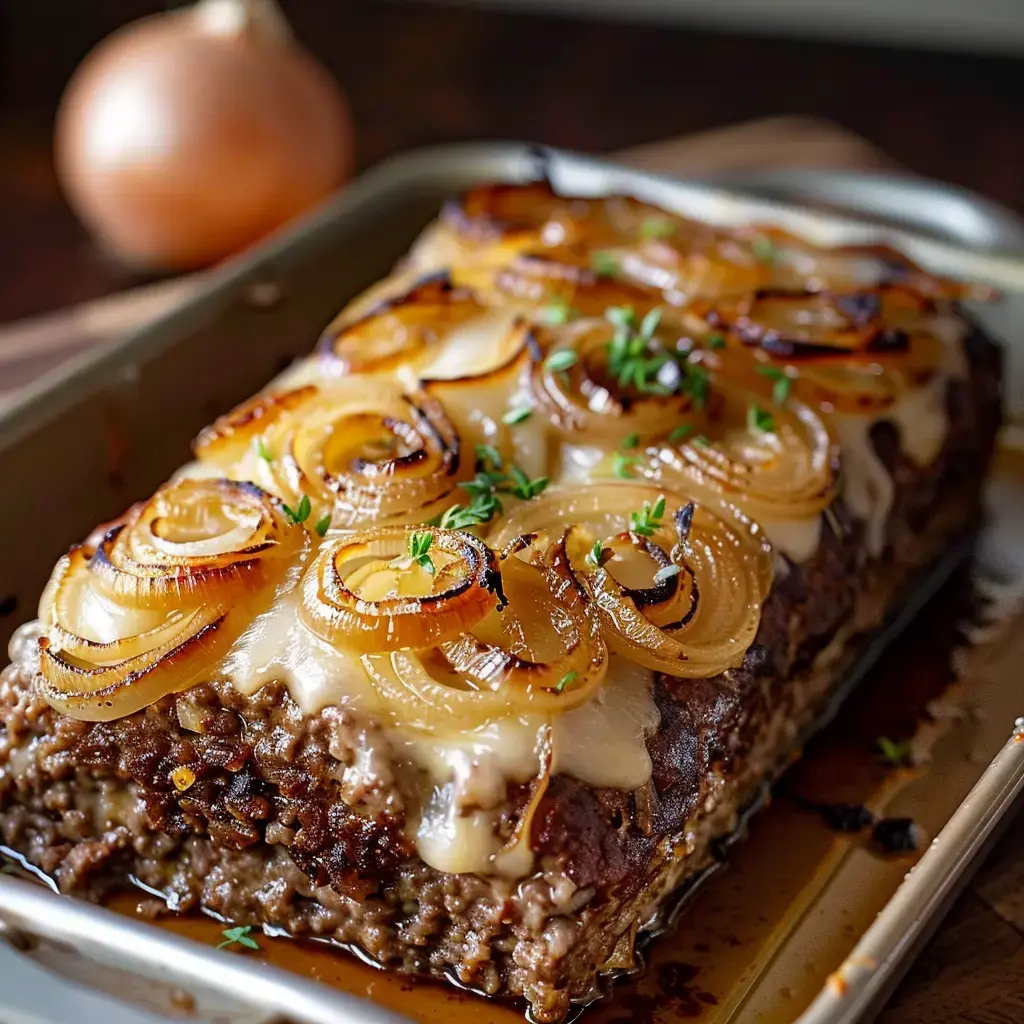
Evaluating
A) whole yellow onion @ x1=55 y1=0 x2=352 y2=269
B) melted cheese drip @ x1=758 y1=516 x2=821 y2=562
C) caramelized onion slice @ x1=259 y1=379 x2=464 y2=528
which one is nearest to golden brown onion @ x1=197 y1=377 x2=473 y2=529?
caramelized onion slice @ x1=259 y1=379 x2=464 y2=528

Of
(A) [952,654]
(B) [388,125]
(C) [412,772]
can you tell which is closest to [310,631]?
(C) [412,772]

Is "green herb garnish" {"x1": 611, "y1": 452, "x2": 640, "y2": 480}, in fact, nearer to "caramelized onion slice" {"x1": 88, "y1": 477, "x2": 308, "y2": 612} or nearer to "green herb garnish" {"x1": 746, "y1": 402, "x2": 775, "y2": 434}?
"green herb garnish" {"x1": 746, "y1": 402, "x2": 775, "y2": 434}

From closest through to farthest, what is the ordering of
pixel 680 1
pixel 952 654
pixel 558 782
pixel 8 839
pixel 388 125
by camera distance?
1. pixel 558 782
2. pixel 8 839
3. pixel 952 654
4. pixel 388 125
5. pixel 680 1

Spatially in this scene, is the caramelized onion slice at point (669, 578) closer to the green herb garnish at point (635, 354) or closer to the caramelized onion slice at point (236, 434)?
the green herb garnish at point (635, 354)

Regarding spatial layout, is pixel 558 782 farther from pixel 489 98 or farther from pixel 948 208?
pixel 489 98

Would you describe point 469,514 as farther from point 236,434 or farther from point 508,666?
point 236,434

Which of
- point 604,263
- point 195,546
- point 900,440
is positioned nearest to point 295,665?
point 195,546
